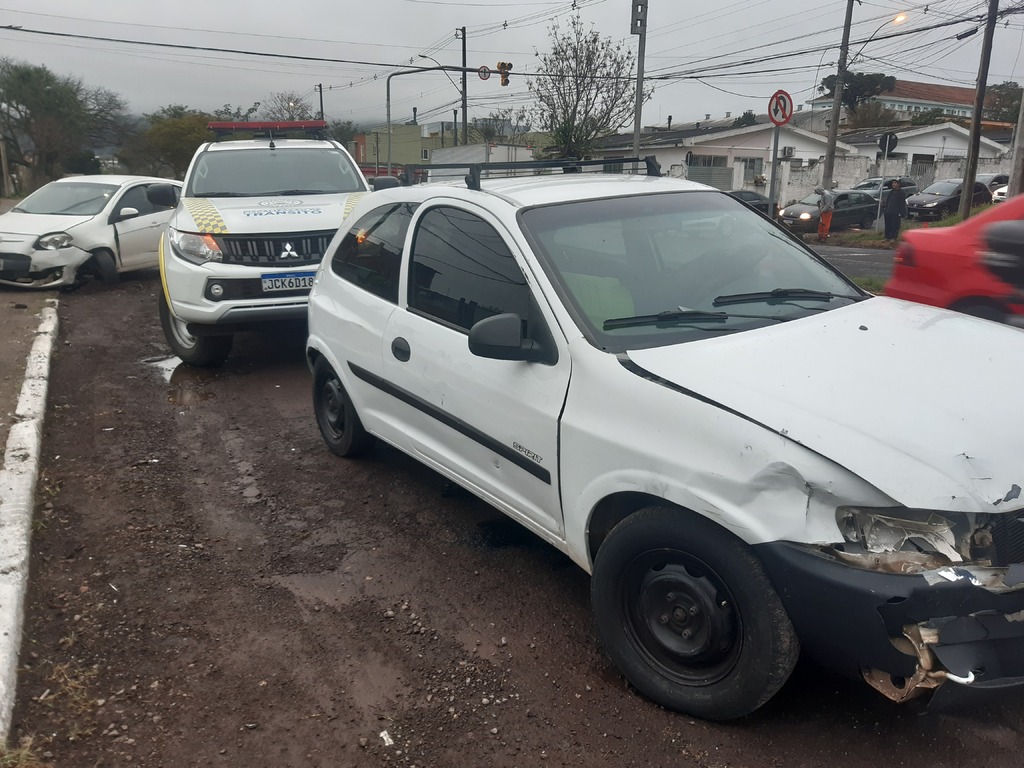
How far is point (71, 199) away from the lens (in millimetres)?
12180

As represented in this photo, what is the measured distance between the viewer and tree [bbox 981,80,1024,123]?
61747mm

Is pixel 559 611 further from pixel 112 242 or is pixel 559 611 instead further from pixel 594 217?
pixel 112 242

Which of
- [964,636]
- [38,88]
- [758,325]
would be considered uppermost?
[38,88]

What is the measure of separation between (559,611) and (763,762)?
1098 mm

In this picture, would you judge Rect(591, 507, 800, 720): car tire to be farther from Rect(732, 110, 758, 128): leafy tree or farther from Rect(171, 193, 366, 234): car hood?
Rect(732, 110, 758, 128): leafy tree

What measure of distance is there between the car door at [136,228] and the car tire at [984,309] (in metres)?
10.4

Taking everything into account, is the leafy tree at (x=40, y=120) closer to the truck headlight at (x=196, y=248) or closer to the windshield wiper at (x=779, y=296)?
the truck headlight at (x=196, y=248)

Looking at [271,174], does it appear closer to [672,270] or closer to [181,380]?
[181,380]

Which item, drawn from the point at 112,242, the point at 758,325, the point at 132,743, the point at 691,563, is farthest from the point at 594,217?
the point at 112,242

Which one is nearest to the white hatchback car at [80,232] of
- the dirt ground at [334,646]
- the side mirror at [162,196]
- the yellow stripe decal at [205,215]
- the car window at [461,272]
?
the side mirror at [162,196]

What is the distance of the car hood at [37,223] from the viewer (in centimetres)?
1124

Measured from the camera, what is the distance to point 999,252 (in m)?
5.24

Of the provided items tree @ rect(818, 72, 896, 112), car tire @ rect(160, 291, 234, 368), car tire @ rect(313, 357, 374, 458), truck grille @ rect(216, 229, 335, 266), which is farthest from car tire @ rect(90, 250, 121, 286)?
tree @ rect(818, 72, 896, 112)

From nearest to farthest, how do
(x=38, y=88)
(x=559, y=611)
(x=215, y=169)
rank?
1. (x=559, y=611)
2. (x=215, y=169)
3. (x=38, y=88)
